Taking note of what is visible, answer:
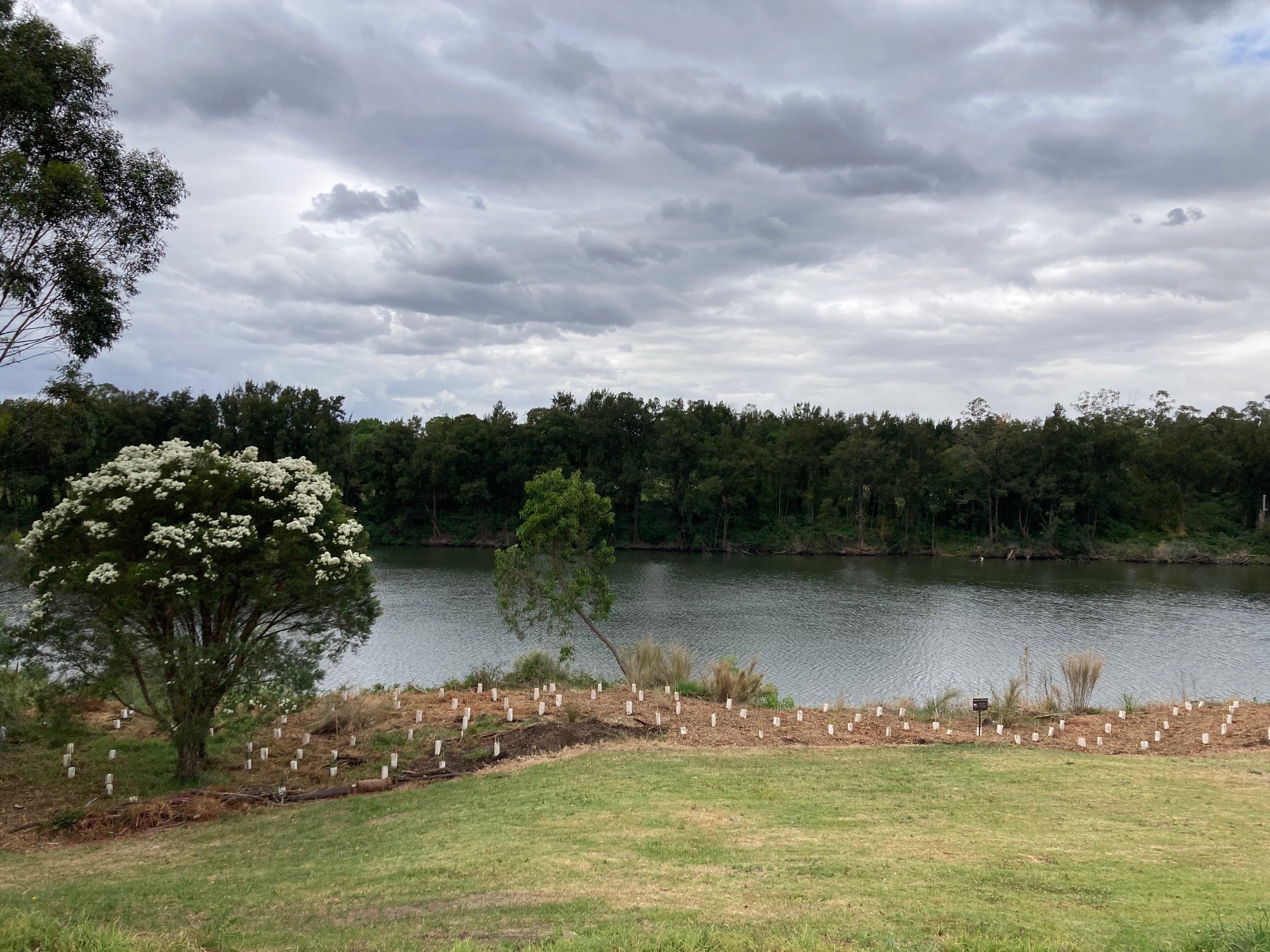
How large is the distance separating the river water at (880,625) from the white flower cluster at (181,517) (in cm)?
1269

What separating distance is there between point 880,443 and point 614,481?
2390cm

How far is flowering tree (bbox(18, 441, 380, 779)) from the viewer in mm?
13750

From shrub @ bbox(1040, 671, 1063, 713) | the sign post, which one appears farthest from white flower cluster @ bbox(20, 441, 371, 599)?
shrub @ bbox(1040, 671, 1063, 713)

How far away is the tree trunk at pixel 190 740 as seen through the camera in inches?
577

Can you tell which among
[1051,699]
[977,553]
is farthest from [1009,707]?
[977,553]

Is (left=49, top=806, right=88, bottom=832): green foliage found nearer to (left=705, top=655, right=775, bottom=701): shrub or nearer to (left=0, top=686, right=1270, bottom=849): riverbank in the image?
(left=0, top=686, right=1270, bottom=849): riverbank

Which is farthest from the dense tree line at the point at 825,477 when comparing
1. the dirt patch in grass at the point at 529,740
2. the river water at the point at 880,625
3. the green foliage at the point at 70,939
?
the green foliage at the point at 70,939

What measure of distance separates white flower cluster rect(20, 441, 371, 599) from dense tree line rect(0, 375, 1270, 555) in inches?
2304

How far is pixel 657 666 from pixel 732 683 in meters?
2.67

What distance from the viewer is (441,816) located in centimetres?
1228

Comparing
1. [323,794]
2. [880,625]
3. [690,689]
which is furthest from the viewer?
[880,625]

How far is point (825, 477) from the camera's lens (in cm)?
Answer: 8425

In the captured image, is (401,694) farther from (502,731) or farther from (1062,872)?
(1062,872)

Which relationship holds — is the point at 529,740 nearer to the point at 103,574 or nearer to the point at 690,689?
the point at 690,689
